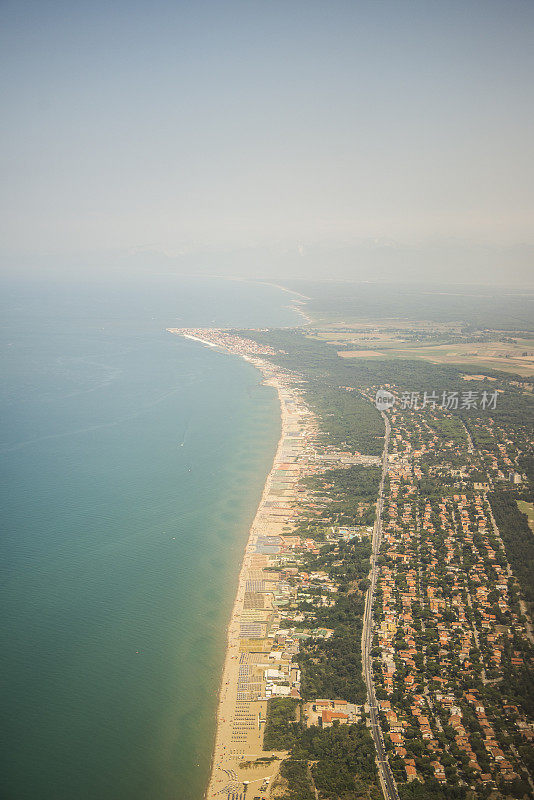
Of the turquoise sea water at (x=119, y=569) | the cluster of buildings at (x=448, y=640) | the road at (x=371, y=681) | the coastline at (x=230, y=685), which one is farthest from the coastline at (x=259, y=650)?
the cluster of buildings at (x=448, y=640)

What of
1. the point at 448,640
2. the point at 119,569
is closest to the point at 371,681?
the point at 448,640

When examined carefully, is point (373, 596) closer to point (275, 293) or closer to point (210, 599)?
point (210, 599)

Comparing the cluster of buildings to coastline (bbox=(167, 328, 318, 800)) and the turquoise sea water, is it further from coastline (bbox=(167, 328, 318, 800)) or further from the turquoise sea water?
the turquoise sea water

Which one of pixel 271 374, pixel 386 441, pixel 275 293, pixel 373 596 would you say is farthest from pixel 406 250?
pixel 373 596

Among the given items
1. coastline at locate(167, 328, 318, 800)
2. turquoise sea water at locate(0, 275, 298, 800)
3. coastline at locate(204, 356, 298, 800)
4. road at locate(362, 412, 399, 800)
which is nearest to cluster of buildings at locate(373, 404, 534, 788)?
road at locate(362, 412, 399, 800)

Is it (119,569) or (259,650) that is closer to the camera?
(259,650)

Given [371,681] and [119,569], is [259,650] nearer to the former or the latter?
[371,681]

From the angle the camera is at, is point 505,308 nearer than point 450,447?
No

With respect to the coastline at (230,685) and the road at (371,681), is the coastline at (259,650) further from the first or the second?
the road at (371,681)
